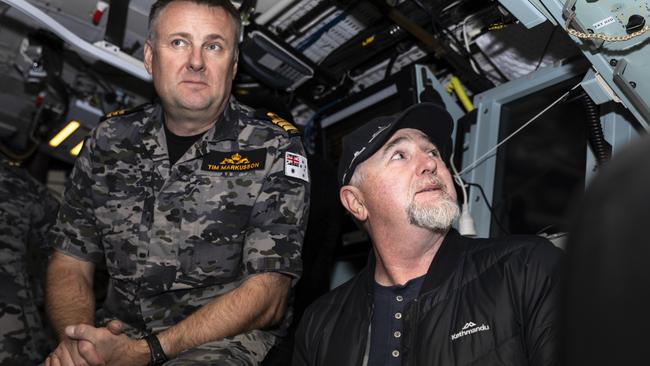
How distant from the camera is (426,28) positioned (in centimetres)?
345

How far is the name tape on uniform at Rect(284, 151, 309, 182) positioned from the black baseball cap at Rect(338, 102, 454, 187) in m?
0.15

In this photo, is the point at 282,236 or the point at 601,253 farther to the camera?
the point at 282,236

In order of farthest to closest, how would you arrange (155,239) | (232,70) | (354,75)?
(354,75), (232,70), (155,239)

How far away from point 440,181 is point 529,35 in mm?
1229

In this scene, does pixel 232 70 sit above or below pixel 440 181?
above

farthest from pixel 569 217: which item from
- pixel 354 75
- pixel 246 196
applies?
pixel 354 75

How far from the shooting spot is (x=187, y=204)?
2.62 metres

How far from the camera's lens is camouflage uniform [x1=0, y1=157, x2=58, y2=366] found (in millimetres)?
3107

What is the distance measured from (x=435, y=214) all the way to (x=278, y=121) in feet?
2.69

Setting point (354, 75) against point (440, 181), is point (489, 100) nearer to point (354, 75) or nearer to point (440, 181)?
point (354, 75)

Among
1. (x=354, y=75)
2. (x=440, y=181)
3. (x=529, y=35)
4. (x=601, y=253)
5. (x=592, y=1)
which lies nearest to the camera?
(x=601, y=253)

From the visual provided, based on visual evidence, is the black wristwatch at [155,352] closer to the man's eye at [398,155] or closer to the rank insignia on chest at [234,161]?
the rank insignia on chest at [234,161]

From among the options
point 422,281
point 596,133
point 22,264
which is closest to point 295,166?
point 422,281

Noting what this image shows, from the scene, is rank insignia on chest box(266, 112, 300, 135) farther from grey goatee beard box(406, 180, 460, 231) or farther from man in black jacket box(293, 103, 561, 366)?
grey goatee beard box(406, 180, 460, 231)
